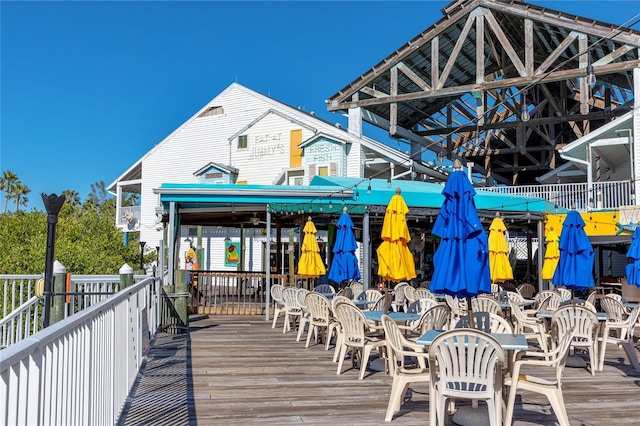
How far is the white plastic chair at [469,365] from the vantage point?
498 cm

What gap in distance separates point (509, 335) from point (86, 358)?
4.16 metres

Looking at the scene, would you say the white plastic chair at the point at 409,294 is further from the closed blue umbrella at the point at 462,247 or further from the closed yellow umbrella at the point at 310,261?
the closed blue umbrella at the point at 462,247

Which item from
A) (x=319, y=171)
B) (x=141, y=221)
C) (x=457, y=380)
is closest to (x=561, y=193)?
(x=319, y=171)

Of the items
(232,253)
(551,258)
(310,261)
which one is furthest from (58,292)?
(232,253)

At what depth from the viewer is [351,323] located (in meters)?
7.92

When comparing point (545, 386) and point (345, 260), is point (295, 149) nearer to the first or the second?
point (345, 260)

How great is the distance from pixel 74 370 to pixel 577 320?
6.98 metres

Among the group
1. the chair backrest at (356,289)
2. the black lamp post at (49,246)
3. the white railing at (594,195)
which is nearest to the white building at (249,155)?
the white railing at (594,195)

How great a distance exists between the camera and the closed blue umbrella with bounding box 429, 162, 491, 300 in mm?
6039

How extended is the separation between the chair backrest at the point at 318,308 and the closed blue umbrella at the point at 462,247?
4.00 m

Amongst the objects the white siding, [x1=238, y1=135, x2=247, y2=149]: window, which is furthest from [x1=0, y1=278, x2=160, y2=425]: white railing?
[x1=238, y1=135, x2=247, y2=149]: window

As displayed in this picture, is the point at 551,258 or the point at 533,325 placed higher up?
the point at 551,258

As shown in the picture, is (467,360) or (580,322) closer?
(467,360)

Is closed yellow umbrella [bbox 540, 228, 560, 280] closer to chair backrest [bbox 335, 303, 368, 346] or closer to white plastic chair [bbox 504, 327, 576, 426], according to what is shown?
chair backrest [bbox 335, 303, 368, 346]
